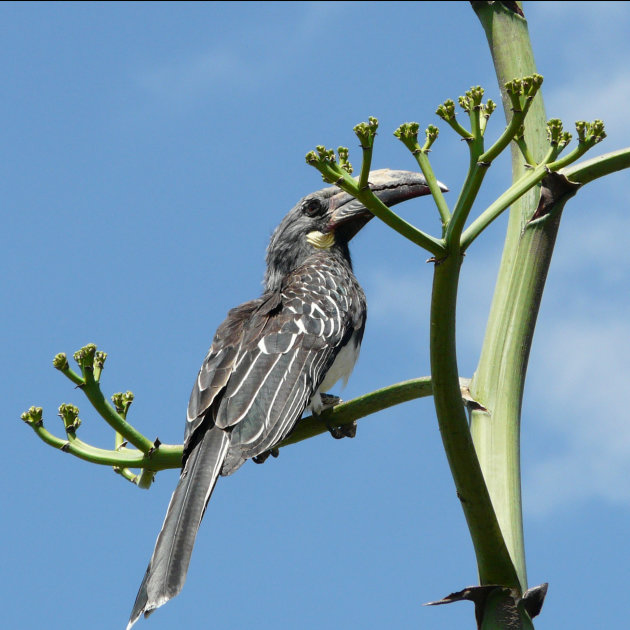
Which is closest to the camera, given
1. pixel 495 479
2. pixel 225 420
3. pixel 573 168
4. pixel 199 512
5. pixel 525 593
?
pixel 525 593

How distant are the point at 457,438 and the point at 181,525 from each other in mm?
1403

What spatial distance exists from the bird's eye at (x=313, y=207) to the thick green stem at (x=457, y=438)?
13.1 feet

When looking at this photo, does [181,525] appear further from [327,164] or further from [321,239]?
[321,239]

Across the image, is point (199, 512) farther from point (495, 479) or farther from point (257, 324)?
point (257, 324)

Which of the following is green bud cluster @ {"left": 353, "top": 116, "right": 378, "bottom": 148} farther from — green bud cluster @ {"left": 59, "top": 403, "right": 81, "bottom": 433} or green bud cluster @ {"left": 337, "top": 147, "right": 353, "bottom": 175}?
green bud cluster @ {"left": 59, "top": 403, "right": 81, "bottom": 433}

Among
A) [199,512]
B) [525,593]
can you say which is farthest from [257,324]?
[525,593]

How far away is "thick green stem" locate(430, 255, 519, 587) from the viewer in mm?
2523

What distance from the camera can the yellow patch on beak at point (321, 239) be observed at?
6.43 metres

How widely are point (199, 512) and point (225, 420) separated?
66 cm

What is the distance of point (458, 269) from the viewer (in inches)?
99.3

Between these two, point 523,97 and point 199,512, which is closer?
point 523,97

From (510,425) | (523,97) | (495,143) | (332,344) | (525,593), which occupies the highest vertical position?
(332,344)

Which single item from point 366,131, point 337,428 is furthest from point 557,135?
point 337,428

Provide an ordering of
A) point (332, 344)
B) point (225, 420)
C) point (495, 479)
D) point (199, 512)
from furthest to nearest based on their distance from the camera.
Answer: point (332, 344) → point (225, 420) → point (199, 512) → point (495, 479)
